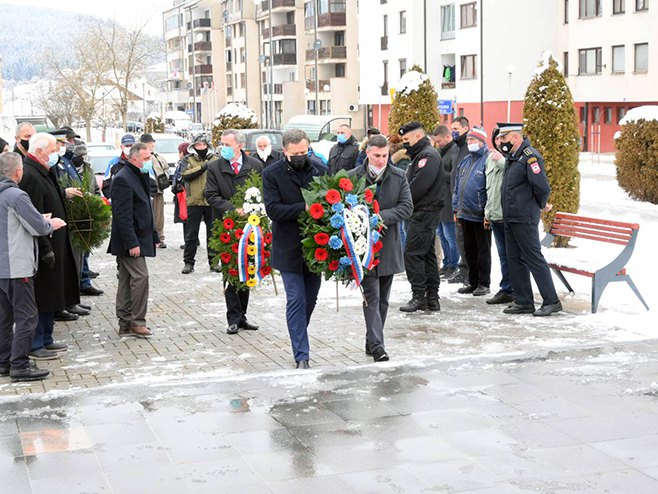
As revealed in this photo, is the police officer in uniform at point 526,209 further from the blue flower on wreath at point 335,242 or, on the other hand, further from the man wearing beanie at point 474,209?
the blue flower on wreath at point 335,242

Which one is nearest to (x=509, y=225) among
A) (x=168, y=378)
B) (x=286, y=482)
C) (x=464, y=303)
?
(x=464, y=303)

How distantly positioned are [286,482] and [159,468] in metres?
0.82

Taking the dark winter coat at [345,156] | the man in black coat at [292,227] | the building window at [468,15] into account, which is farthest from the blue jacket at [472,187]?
the building window at [468,15]

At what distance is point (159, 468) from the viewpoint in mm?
6430

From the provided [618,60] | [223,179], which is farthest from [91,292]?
[618,60]

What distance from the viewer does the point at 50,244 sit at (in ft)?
30.9

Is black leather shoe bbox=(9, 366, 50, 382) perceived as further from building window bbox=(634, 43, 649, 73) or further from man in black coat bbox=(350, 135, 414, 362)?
building window bbox=(634, 43, 649, 73)

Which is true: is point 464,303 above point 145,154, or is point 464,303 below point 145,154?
below

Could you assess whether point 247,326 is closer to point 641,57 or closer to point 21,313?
point 21,313

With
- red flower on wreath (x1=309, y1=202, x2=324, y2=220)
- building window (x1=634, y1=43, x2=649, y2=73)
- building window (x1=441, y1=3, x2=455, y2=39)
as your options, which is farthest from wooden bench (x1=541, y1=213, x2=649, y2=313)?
building window (x1=441, y1=3, x2=455, y2=39)

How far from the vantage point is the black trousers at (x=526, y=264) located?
11.4 metres

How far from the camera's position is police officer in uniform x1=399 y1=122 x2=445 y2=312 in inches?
460

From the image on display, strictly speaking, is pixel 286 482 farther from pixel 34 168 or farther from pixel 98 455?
pixel 34 168

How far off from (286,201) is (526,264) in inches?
137
